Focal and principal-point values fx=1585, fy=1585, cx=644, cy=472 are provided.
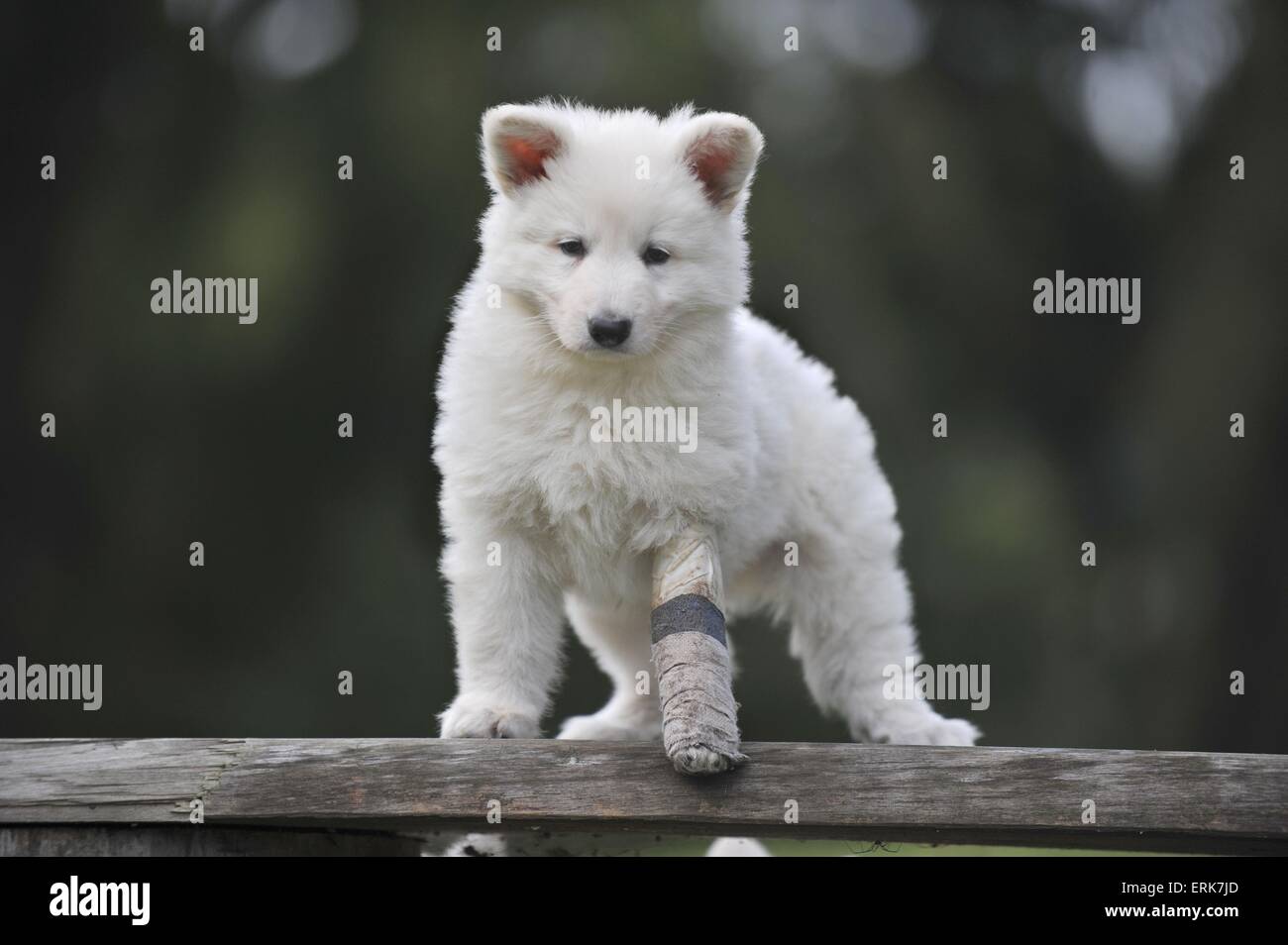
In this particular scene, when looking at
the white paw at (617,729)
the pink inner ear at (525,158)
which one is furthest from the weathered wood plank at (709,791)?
the pink inner ear at (525,158)

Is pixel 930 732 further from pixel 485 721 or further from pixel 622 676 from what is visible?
pixel 485 721

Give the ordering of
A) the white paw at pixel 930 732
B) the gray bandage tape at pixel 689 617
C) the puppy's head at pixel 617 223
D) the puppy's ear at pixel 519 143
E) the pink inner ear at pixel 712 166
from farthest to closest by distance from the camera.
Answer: the white paw at pixel 930 732 → the pink inner ear at pixel 712 166 → the puppy's ear at pixel 519 143 → the puppy's head at pixel 617 223 → the gray bandage tape at pixel 689 617

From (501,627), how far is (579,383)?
811 mm

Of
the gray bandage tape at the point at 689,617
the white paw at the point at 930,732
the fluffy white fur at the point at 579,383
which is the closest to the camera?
the gray bandage tape at the point at 689,617

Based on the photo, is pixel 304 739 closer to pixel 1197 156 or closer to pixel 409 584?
pixel 409 584

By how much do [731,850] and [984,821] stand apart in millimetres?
1577

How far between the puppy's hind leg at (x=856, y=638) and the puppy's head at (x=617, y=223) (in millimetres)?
1367

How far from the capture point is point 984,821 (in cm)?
430

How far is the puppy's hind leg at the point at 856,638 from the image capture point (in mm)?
5844

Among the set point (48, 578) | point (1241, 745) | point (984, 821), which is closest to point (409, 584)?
point (48, 578)

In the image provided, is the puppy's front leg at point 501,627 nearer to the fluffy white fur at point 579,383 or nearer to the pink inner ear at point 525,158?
the fluffy white fur at point 579,383

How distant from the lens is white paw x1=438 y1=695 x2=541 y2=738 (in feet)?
15.8

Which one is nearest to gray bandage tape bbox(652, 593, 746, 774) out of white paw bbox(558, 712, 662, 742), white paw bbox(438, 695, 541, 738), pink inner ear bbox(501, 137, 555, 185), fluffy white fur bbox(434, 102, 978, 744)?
fluffy white fur bbox(434, 102, 978, 744)

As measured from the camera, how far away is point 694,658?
14.4 ft
